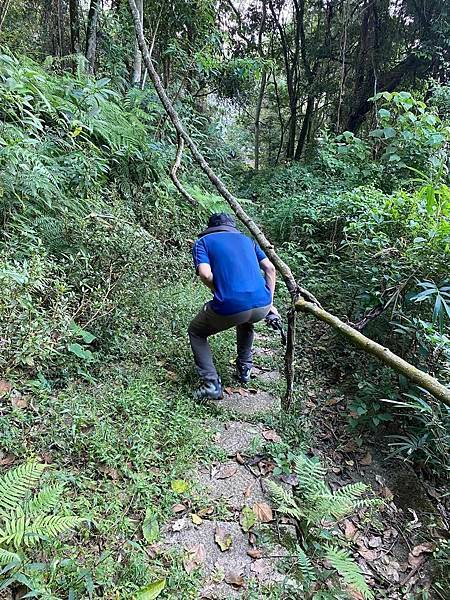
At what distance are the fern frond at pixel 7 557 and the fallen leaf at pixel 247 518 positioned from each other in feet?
4.36

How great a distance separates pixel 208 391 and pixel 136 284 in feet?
Answer: 4.31

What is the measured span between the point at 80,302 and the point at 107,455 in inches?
56.9

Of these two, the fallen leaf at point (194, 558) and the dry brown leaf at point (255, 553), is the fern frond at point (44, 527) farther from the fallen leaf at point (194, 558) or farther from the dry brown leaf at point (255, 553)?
the dry brown leaf at point (255, 553)

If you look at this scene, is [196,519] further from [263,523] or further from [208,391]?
[208,391]

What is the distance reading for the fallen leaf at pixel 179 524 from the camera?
2.49m

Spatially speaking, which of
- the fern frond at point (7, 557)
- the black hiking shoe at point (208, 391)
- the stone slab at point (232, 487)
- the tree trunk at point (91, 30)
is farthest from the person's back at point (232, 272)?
the tree trunk at point (91, 30)

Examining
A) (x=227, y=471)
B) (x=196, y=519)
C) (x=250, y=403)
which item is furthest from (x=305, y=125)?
(x=196, y=519)

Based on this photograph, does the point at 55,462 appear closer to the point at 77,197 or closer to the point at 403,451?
the point at 403,451

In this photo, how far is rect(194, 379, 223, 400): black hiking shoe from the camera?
3.64m

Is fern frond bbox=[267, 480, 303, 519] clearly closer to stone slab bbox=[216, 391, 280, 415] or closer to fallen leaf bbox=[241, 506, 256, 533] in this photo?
fallen leaf bbox=[241, 506, 256, 533]

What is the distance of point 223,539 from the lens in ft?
8.18

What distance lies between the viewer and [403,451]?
131 inches

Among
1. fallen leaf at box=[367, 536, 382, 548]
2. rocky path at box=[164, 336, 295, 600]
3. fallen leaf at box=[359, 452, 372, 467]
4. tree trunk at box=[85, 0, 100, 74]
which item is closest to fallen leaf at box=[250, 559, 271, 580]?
rocky path at box=[164, 336, 295, 600]

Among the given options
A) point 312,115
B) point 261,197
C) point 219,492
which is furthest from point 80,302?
point 312,115
